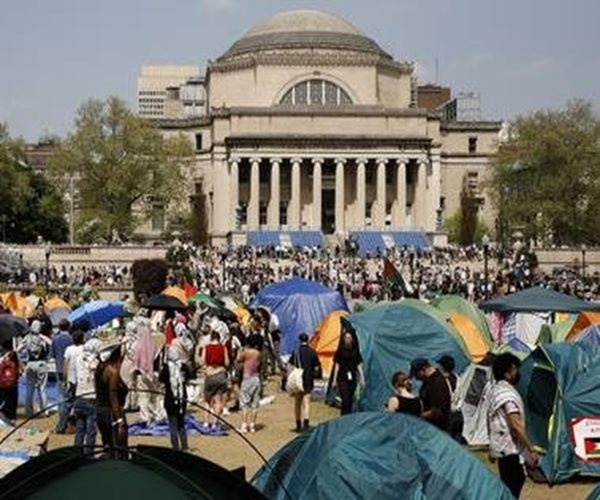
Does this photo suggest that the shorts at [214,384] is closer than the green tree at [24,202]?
Yes

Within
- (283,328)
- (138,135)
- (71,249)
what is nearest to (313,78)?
(138,135)

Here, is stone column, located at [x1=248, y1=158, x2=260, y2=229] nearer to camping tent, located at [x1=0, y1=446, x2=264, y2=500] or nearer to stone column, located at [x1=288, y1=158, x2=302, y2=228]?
stone column, located at [x1=288, y1=158, x2=302, y2=228]

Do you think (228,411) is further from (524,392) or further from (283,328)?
(283,328)

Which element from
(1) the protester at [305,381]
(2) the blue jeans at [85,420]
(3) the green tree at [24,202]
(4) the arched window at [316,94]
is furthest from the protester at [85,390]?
(4) the arched window at [316,94]

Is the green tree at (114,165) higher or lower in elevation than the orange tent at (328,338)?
higher

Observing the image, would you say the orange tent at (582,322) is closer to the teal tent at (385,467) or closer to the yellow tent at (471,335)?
the yellow tent at (471,335)

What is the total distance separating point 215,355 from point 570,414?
584 cm

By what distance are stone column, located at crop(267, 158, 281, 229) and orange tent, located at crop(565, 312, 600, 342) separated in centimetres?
7235

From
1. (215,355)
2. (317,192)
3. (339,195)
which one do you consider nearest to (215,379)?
(215,355)

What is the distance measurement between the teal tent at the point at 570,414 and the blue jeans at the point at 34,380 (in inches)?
335

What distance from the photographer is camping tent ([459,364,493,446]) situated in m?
16.2

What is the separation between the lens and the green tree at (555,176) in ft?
253

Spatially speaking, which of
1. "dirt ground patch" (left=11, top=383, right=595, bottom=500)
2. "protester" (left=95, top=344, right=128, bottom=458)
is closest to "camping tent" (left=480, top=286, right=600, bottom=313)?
"dirt ground patch" (left=11, top=383, right=595, bottom=500)

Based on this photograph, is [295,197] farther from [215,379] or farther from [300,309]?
[215,379]
